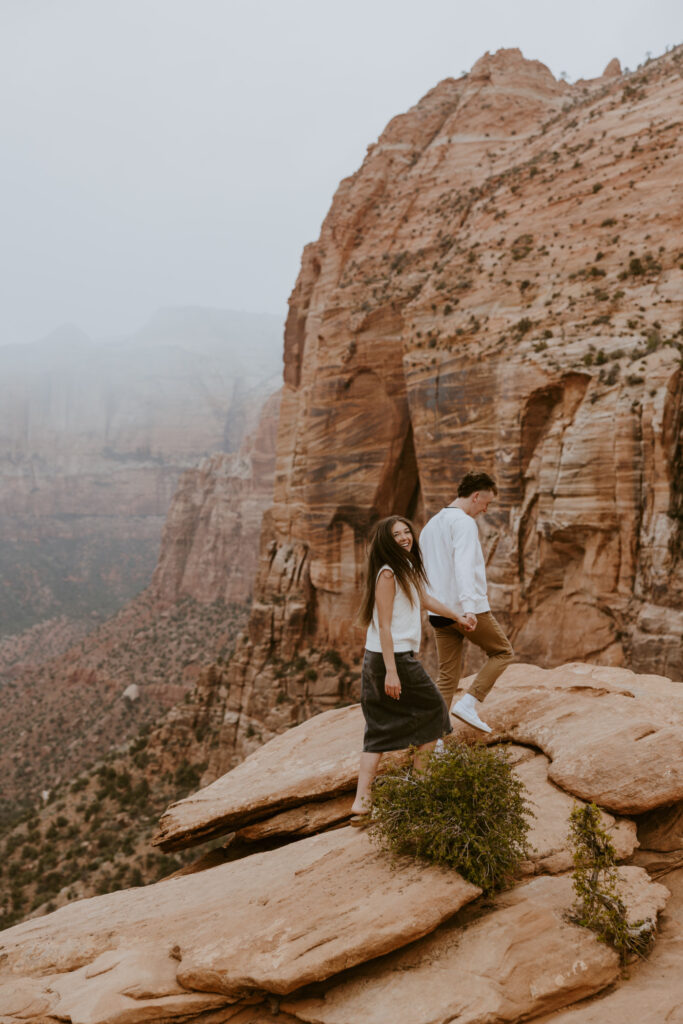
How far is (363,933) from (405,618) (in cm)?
235

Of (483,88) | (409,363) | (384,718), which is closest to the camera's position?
(384,718)

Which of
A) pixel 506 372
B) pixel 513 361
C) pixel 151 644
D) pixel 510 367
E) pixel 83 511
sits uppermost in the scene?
pixel 513 361

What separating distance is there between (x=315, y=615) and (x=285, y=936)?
107ft

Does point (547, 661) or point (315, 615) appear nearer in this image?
point (547, 661)

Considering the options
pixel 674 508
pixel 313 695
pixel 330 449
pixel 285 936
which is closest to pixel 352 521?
pixel 330 449

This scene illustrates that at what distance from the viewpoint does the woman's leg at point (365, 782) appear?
6004 mm

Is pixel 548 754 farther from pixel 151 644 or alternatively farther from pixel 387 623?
pixel 151 644

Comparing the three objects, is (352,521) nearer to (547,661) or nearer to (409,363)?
(409,363)

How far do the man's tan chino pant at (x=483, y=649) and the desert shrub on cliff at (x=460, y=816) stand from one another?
1.69m

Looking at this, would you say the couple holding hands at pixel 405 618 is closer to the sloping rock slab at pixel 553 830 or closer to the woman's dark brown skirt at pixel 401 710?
the woman's dark brown skirt at pixel 401 710

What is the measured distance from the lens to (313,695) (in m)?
34.1

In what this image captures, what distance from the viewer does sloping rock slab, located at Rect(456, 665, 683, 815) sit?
5914mm

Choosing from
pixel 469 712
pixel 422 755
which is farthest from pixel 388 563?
pixel 469 712

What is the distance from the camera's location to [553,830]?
5664mm
